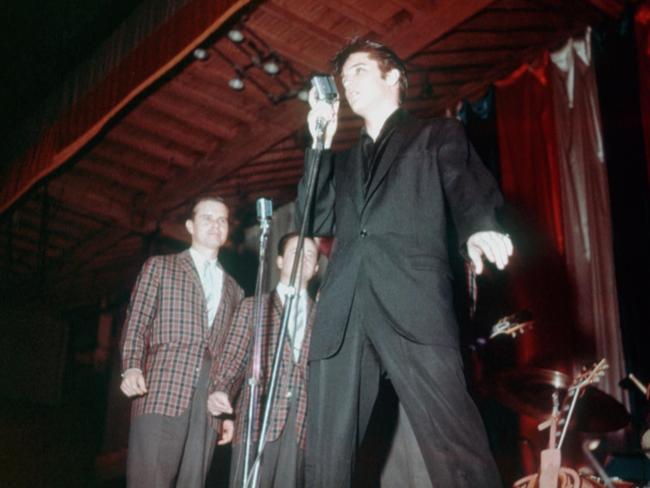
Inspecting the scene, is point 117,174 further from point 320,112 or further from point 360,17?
point 320,112

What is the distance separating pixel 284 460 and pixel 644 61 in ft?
13.5

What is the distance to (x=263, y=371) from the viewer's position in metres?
4.15

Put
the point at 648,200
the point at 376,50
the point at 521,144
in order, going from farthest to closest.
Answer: the point at 521,144
the point at 648,200
the point at 376,50

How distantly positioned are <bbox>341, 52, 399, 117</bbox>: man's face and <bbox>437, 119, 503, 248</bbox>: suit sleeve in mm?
342

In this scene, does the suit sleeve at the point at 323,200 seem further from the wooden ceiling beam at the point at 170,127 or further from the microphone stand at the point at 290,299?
the wooden ceiling beam at the point at 170,127

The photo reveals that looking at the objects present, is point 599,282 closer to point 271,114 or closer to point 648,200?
point 648,200

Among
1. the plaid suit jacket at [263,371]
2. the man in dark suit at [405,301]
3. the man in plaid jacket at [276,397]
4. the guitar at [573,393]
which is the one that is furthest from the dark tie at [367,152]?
the guitar at [573,393]

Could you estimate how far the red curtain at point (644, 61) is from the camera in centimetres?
478

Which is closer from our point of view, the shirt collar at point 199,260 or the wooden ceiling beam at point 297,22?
the shirt collar at point 199,260

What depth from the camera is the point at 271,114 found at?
6.71 m

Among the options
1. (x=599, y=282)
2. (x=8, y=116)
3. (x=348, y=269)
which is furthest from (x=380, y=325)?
(x=8, y=116)

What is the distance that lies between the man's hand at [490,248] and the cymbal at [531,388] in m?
1.98

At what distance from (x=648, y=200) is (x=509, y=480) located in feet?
8.21

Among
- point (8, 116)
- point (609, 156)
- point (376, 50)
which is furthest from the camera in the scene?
point (8, 116)
